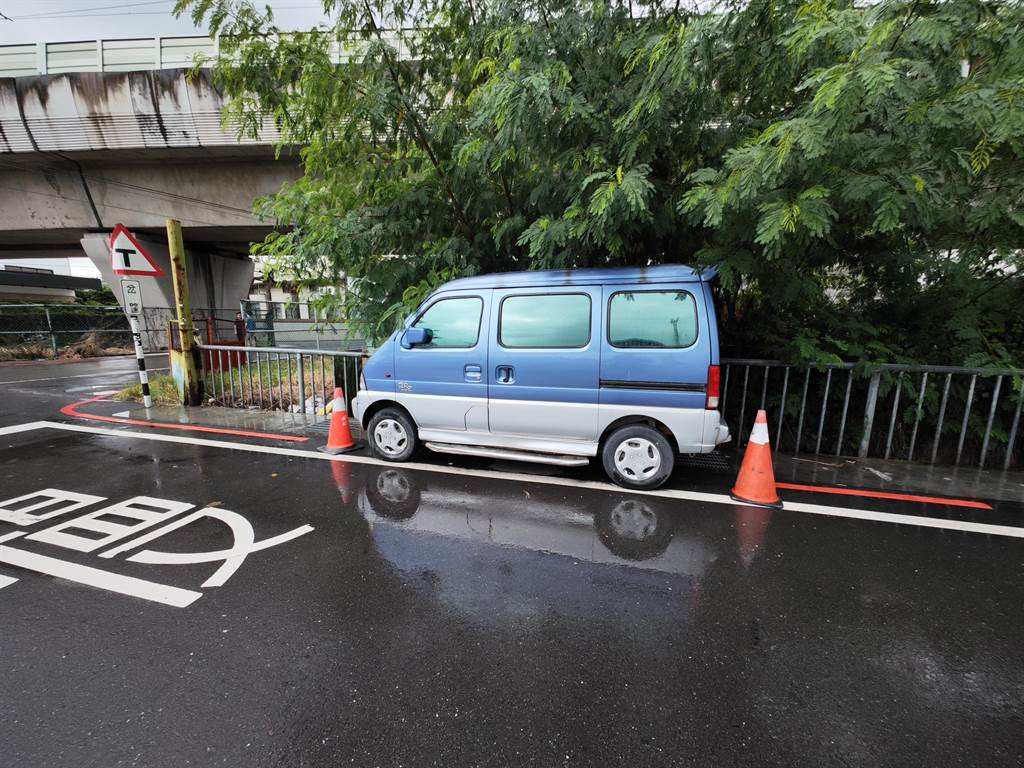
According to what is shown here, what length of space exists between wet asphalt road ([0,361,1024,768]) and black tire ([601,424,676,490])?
42 centimetres

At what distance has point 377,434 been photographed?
523 centimetres

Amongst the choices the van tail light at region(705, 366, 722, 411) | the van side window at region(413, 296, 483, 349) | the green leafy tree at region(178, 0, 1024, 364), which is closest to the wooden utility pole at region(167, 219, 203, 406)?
the green leafy tree at region(178, 0, 1024, 364)

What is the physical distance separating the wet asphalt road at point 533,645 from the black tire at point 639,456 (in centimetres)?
42

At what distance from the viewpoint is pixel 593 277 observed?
428 cm

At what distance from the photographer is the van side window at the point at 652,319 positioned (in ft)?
13.0

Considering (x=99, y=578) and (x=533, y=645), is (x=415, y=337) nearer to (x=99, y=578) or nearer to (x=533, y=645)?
(x=99, y=578)

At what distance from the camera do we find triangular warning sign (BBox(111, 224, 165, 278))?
6.93m

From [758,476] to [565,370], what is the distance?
190 centimetres

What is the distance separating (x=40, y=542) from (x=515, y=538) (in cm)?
339

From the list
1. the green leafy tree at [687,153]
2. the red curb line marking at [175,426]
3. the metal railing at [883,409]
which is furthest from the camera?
the red curb line marking at [175,426]

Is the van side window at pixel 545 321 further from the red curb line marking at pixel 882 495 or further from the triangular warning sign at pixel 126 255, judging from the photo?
the triangular warning sign at pixel 126 255

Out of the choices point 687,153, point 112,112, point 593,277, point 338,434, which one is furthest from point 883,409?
point 112,112

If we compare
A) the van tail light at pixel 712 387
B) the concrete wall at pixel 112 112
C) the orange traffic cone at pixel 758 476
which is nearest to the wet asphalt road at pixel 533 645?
the orange traffic cone at pixel 758 476

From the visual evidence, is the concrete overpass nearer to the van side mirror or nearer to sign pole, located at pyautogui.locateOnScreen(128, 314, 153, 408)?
sign pole, located at pyautogui.locateOnScreen(128, 314, 153, 408)
